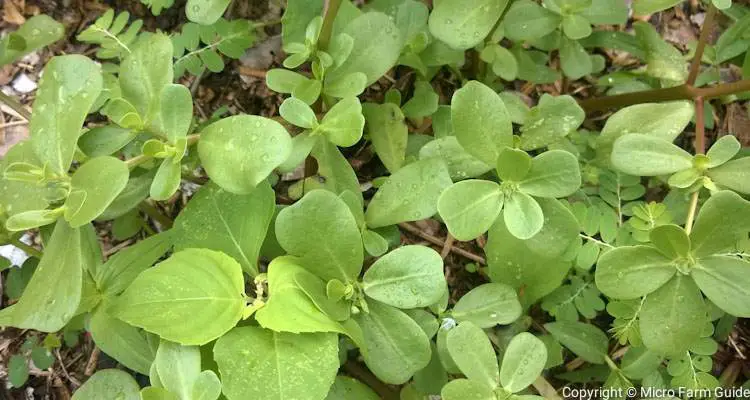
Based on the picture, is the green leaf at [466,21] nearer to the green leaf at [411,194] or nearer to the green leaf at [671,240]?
the green leaf at [411,194]

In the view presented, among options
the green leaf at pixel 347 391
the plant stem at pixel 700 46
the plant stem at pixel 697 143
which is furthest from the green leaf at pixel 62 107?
the plant stem at pixel 700 46

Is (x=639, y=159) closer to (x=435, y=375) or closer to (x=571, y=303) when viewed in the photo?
(x=571, y=303)

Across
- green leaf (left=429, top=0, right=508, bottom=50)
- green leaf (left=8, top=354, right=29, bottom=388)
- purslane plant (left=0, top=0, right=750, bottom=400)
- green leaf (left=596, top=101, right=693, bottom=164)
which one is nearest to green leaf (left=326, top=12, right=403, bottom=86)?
purslane plant (left=0, top=0, right=750, bottom=400)

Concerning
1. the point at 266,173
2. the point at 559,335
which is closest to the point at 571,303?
the point at 559,335

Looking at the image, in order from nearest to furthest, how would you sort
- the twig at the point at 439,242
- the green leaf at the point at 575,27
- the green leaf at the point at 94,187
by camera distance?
the green leaf at the point at 94,187
the green leaf at the point at 575,27
the twig at the point at 439,242

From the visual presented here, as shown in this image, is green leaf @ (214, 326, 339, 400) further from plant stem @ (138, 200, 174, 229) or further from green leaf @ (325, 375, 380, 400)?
plant stem @ (138, 200, 174, 229)

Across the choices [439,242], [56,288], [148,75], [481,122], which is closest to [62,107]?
[148,75]
